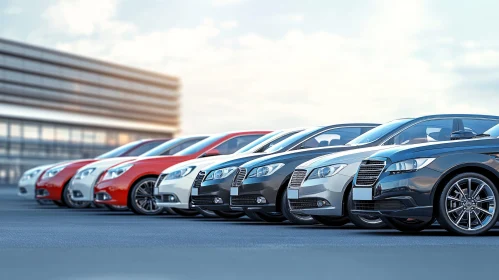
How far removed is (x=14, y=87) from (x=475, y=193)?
10515cm

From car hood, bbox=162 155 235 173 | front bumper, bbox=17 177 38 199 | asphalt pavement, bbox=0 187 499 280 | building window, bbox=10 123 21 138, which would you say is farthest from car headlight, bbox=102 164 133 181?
building window, bbox=10 123 21 138

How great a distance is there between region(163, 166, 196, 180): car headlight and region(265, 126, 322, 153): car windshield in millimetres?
1653

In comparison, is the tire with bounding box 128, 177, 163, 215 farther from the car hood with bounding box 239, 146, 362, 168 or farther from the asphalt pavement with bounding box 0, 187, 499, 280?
the asphalt pavement with bounding box 0, 187, 499, 280

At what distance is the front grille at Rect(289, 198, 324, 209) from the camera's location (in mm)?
13141

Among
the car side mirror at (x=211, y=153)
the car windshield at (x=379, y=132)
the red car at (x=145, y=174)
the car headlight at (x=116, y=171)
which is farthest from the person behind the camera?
the car headlight at (x=116, y=171)

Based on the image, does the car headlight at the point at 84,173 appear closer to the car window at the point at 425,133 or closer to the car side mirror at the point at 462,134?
the car window at the point at 425,133

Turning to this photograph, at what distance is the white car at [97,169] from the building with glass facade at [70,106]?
3001 inches

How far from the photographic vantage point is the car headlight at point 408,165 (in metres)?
11.5

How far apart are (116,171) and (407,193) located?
338 inches

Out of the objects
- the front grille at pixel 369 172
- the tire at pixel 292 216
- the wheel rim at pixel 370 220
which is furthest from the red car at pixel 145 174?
the front grille at pixel 369 172

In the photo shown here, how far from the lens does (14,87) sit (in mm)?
112062

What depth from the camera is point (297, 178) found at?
→ 13.5 meters

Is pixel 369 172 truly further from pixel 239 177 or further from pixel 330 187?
pixel 239 177

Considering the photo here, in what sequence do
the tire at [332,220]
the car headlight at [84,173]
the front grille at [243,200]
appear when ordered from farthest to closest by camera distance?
the car headlight at [84,173]
the front grille at [243,200]
the tire at [332,220]
